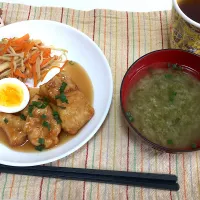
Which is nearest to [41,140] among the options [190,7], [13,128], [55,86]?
[13,128]

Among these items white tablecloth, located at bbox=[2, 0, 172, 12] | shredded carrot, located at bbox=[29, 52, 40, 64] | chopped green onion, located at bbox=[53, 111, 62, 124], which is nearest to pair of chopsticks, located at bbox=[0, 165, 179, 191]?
chopped green onion, located at bbox=[53, 111, 62, 124]

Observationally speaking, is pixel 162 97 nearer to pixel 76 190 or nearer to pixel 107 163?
pixel 107 163

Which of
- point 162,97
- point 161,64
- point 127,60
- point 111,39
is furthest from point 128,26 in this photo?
point 162,97

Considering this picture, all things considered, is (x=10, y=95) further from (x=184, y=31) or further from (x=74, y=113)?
(x=184, y=31)

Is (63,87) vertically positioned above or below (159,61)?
below

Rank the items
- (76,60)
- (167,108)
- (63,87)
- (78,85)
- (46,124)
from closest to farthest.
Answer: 1. (167,108)
2. (46,124)
3. (63,87)
4. (78,85)
5. (76,60)

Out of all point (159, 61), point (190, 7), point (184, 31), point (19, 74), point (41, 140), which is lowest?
point (41, 140)

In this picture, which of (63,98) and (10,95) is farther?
(10,95)
